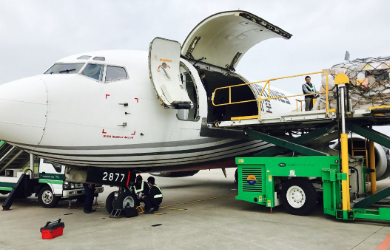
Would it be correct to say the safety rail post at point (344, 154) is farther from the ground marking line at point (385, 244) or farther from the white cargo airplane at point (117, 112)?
the white cargo airplane at point (117, 112)

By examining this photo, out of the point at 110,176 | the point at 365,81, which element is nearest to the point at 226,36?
the point at 365,81

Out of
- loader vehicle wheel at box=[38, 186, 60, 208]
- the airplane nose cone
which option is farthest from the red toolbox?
loader vehicle wheel at box=[38, 186, 60, 208]

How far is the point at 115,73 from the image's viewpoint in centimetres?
938

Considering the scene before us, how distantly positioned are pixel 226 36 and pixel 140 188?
6237mm

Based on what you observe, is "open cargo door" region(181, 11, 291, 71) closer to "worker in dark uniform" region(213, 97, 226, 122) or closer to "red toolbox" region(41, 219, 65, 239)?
"worker in dark uniform" region(213, 97, 226, 122)

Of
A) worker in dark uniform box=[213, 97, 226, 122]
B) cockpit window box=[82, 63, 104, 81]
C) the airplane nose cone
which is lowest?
the airplane nose cone

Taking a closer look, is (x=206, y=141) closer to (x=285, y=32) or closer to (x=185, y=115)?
(x=185, y=115)

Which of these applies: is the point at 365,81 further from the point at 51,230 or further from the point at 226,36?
the point at 51,230

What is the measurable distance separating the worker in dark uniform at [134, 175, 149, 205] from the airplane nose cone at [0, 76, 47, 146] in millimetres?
3600

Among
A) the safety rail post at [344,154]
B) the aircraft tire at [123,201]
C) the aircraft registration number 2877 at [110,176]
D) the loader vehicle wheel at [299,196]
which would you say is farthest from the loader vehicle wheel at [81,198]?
the safety rail post at [344,154]

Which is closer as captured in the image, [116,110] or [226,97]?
[116,110]

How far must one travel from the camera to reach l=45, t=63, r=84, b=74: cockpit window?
9.01 m

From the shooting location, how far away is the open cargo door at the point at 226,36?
11352mm

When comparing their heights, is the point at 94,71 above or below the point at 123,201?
above
